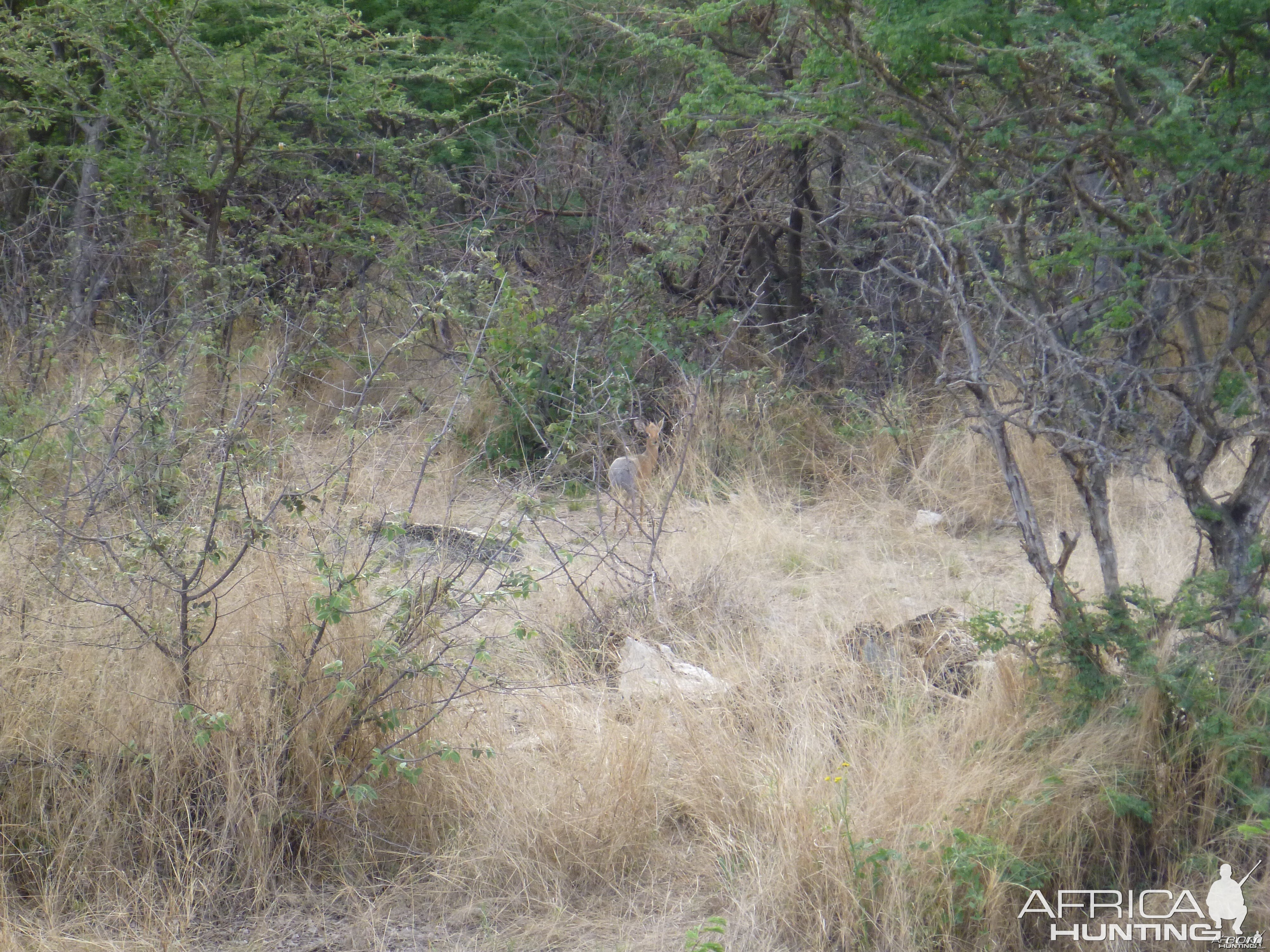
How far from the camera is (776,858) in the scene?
2754 millimetres

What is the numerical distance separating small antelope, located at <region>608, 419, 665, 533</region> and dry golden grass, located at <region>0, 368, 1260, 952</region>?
8.11ft

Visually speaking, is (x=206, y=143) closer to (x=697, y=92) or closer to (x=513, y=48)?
(x=513, y=48)

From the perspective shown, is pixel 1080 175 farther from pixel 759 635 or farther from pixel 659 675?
pixel 659 675

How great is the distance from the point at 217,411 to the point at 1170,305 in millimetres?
4716

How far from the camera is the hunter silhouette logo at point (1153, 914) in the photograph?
252 cm

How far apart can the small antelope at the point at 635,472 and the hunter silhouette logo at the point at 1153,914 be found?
3.42 metres

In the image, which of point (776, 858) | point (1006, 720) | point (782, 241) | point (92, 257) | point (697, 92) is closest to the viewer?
point (776, 858)

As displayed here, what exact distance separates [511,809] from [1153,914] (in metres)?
1.66

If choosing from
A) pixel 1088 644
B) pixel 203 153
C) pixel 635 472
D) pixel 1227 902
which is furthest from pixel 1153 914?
pixel 203 153


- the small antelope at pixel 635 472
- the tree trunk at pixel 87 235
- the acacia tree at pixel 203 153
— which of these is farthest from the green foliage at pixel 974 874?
the tree trunk at pixel 87 235

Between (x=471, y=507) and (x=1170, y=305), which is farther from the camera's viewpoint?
(x=471, y=507)

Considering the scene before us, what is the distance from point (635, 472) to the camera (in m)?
6.27

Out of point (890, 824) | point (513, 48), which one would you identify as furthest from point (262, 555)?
point (513, 48)

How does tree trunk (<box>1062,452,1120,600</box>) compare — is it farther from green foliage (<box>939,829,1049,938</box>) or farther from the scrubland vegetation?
green foliage (<box>939,829,1049,938</box>)
